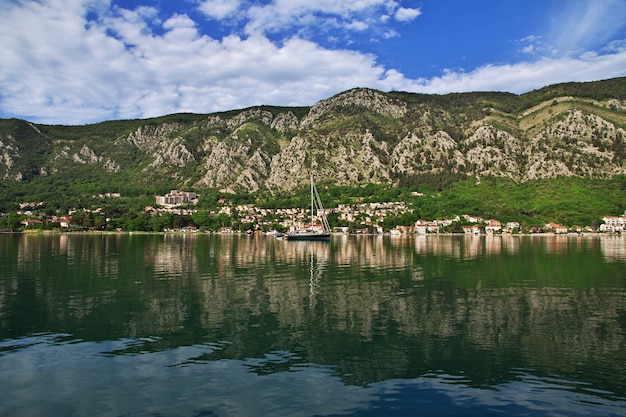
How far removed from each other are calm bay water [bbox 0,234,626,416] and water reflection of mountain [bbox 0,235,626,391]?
115mm

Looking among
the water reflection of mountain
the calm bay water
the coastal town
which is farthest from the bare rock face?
the calm bay water

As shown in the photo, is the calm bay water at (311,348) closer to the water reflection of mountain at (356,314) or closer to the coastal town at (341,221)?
the water reflection of mountain at (356,314)

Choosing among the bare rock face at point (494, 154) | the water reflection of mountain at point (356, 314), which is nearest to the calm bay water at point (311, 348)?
the water reflection of mountain at point (356, 314)

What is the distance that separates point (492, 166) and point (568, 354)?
569 ft

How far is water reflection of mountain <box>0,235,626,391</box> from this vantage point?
16.7 m

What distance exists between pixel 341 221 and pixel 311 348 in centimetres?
14197

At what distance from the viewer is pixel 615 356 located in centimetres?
1659

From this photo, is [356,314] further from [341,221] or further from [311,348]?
[341,221]

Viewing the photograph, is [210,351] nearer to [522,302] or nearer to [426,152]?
[522,302]

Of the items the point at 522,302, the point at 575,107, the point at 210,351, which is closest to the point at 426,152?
the point at 575,107

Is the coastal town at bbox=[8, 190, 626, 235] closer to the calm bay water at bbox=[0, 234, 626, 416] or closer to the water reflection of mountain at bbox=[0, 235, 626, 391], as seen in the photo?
the water reflection of mountain at bbox=[0, 235, 626, 391]

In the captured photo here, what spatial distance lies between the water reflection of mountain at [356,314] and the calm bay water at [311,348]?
115 mm

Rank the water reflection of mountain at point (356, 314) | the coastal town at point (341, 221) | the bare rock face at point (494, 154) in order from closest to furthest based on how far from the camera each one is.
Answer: the water reflection of mountain at point (356, 314) < the coastal town at point (341, 221) < the bare rock face at point (494, 154)

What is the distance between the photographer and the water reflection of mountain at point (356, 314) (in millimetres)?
16703
